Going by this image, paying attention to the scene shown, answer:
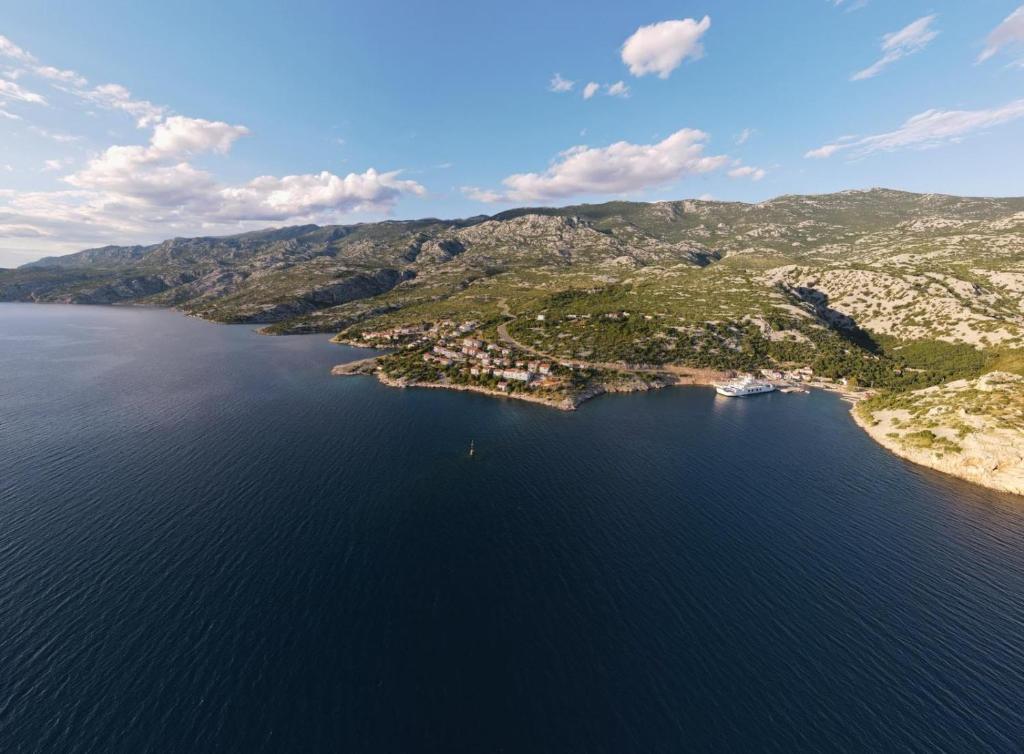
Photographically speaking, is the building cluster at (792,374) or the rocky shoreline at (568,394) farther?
the building cluster at (792,374)

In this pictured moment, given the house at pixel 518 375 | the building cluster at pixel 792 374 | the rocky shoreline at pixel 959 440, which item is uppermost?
the house at pixel 518 375

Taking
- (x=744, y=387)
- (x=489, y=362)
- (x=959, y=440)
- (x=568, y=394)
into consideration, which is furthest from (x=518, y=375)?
(x=959, y=440)

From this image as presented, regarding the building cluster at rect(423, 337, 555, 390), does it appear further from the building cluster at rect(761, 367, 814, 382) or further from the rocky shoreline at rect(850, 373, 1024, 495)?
the rocky shoreline at rect(850, 373, 1024, 495)

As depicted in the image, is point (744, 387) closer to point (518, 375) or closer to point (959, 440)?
point (959, 440)

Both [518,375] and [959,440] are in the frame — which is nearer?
[959,440]

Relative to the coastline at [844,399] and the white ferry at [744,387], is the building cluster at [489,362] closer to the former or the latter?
the coastline at [844,399]

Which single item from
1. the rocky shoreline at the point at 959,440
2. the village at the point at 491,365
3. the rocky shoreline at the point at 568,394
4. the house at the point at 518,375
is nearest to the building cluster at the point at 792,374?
the rocky shoreline at the point at 568,394
